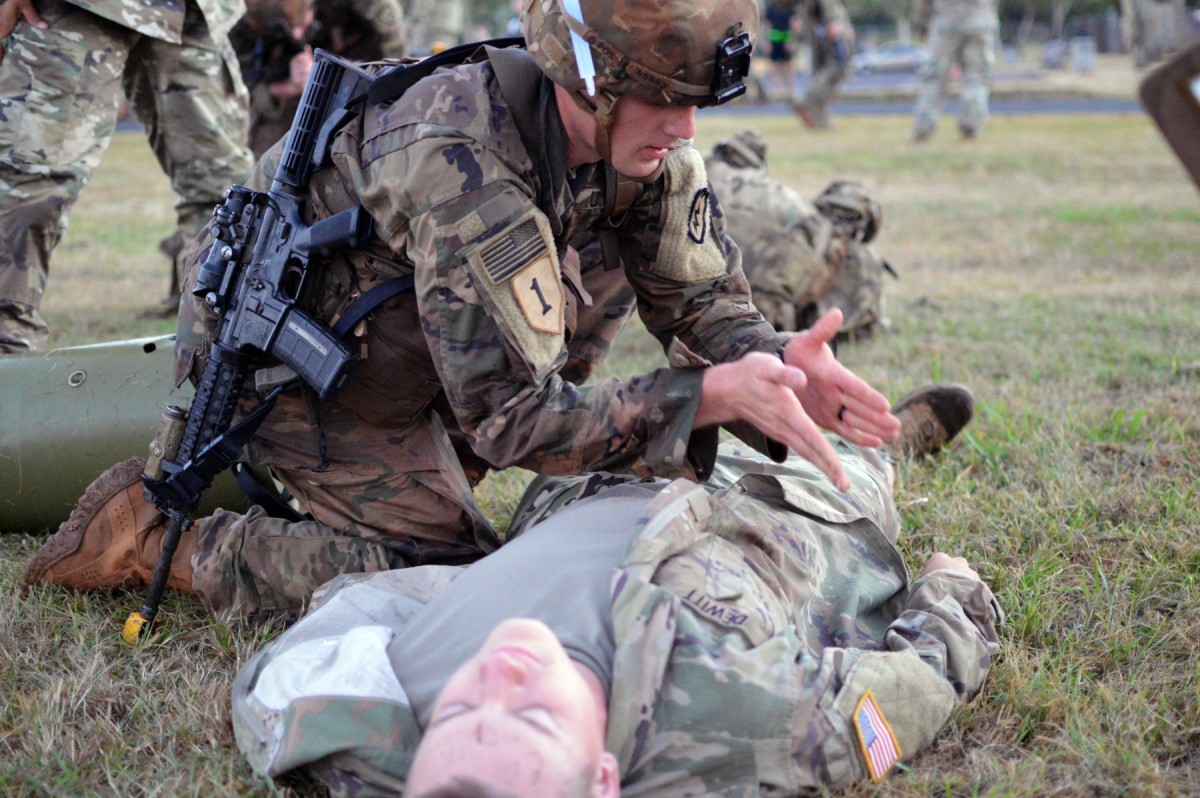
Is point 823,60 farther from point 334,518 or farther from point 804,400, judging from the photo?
point 804,400

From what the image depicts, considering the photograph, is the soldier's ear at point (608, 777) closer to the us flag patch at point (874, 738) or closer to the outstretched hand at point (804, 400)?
the us flag patch at point (874, 738)

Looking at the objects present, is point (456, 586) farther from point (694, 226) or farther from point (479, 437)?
point (694, 226)

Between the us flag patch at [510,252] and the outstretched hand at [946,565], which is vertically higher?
the us flag patch at [510,252]

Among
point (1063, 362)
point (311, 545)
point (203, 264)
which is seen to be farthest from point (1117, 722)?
point (1063, 362)

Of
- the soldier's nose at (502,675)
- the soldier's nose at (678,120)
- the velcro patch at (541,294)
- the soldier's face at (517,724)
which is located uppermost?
the soldier's nose at (678,120)

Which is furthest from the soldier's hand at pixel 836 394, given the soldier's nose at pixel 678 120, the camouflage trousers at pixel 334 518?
the camouflage trousers at pixel 334 518

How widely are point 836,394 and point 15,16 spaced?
10.3 feet

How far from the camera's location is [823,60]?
18.9 metres

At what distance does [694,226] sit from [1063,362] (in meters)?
2.60

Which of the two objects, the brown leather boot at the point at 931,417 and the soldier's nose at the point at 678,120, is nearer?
the soldier's nose at the point at 678,120

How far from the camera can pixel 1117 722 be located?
94.2 inches

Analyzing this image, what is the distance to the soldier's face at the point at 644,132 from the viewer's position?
2.55 meters

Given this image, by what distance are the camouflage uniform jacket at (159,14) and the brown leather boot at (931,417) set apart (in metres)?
2.85

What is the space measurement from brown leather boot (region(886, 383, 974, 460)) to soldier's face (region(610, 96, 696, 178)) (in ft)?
5.29
